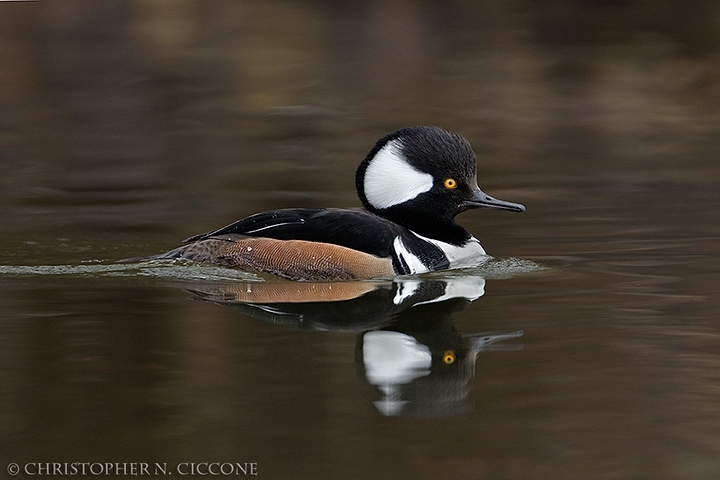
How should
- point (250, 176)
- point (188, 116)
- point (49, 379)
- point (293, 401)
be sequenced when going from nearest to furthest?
point (293, 401), point (49, 379), point (250, 176), point (188, 116)

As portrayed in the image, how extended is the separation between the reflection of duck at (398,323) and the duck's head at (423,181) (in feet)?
1.85

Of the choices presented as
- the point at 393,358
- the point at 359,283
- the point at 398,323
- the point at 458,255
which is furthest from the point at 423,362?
the point at 458,255

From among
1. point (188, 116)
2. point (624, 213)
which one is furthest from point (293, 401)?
point (188, 116)

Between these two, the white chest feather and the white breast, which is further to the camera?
the white breast

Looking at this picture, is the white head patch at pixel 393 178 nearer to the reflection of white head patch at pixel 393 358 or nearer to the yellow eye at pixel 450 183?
the yellow eye at pixel 450 183

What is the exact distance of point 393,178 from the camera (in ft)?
27.8

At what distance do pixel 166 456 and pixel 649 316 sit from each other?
11.4 ft

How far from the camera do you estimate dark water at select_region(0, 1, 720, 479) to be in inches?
196

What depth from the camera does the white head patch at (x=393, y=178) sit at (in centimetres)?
842

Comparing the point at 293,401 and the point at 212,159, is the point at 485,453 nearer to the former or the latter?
the point at 293,401

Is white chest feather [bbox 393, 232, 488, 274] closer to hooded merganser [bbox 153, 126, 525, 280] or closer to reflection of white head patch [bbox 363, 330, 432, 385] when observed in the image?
hooded merganser [bbox 153, 126, 525, 280]

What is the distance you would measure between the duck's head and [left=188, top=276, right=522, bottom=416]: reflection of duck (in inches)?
22.2

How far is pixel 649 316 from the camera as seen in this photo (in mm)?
7102

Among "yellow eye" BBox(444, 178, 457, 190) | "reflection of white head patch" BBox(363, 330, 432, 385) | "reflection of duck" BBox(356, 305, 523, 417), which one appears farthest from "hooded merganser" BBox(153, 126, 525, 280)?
"reflection of white head patch" BBox(363, 330, 432, 385)
